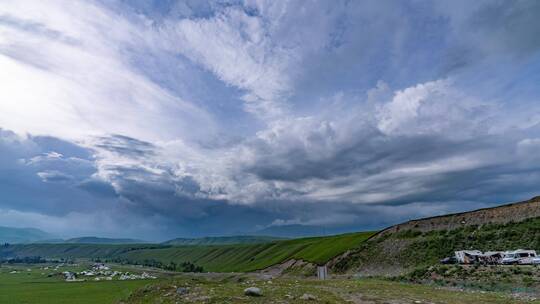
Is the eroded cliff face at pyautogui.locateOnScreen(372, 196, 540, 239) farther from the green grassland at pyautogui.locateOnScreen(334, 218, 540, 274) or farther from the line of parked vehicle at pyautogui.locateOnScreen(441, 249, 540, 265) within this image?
the line of parked vehicle at pyautogui.locateOnScreen(441, 249, 540, 265)

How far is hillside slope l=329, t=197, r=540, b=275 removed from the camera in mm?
63406

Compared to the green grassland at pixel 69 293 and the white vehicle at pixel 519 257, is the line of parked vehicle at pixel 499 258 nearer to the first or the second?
the white vehicle at pixel 519 257

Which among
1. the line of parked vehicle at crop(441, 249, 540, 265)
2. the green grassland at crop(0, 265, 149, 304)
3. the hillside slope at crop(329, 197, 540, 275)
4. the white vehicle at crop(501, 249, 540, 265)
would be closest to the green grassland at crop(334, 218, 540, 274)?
the hillside slope at crop(329, 197, 540, 275)

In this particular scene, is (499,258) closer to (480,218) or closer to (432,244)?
(432,244)

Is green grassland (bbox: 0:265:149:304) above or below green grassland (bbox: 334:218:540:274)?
below

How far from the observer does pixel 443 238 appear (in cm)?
7356

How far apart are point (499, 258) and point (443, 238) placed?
2059cm

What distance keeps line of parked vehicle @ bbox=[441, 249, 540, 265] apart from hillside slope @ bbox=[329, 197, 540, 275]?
691 centimetres

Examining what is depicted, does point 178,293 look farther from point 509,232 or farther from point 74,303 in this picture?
point 509,232

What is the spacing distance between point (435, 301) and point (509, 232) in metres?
50.9

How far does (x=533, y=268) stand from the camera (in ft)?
135

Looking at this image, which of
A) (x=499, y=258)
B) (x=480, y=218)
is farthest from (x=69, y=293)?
(x=480, y=218)

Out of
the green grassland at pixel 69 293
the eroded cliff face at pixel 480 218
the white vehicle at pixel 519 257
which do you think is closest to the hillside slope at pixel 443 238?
the eroded cliff face at pixel 480 218

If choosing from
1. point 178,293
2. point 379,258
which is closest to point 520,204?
point 379,258
